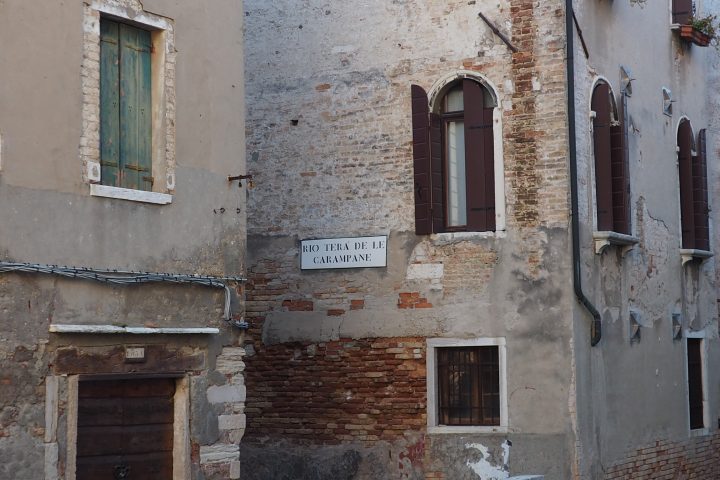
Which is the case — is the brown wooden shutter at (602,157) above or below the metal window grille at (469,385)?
above

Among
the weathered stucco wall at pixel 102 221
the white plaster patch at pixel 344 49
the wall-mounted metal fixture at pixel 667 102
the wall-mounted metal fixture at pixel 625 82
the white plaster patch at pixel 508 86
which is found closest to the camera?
the weathered stucco wall at pixel 102 221

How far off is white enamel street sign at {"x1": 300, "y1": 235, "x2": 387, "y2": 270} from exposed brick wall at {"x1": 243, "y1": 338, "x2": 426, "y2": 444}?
0.83 metres

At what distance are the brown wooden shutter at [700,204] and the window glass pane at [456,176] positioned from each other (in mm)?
4141

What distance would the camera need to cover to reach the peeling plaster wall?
1273cm

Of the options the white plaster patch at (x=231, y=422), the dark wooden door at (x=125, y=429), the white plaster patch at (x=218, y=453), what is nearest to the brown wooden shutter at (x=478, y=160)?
the white plaster patch at (x=231, y=422)

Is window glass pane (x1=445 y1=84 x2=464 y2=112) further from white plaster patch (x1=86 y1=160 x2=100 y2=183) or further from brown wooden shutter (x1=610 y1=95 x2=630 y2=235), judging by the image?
white plaster patch (x1=86 y1=160 x2=100 y2=183)

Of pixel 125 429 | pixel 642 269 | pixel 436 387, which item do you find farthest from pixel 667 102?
pixel 125 429

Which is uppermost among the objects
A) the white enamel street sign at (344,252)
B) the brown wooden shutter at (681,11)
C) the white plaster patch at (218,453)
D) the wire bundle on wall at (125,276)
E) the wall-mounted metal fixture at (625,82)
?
the brown wooden shutter at (681,11)

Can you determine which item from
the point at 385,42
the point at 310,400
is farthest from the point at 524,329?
the point at 385,42

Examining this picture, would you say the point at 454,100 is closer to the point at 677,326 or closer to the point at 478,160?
the point at 478,160

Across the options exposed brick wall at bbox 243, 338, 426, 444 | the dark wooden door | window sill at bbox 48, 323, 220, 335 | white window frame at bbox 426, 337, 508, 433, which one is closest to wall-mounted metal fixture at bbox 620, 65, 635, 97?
white window frame at bbox 426, 337, 508, 433

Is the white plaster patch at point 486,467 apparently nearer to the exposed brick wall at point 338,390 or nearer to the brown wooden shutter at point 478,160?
the exposed brick wall at point 338,390

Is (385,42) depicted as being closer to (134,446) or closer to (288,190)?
(288,190)

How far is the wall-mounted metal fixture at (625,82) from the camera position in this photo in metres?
13.8
